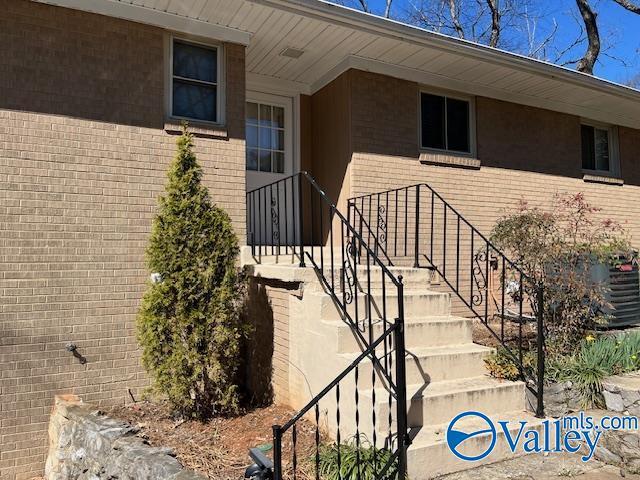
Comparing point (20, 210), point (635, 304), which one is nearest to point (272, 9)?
point (20, 210)

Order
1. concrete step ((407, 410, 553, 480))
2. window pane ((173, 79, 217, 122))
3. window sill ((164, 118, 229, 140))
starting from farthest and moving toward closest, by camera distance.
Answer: window pane ((173, 79, 217, 122))
window sill ((164, 118, 229, 140))
concrete step ((407, 410, 553, 480))

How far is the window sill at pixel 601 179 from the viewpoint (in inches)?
369

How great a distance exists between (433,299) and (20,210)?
4.14 meters

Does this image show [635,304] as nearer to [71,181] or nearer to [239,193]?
[239,193]

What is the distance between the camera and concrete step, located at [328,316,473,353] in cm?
421

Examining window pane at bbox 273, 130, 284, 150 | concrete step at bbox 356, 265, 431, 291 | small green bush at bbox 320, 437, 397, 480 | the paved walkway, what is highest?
window pane at bbox 273, 130, 284, 150

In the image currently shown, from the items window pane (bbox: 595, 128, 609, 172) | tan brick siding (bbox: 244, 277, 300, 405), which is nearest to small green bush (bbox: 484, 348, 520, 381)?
tan brick siding (bbox: 244, 277, 300, 405)

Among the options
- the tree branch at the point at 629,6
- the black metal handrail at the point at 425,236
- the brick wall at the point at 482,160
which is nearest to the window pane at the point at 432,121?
the brick wall at the point at 482,160

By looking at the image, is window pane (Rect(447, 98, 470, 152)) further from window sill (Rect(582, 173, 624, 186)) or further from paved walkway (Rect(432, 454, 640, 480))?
paved walkway (Rect(432, 454, 640, 480))

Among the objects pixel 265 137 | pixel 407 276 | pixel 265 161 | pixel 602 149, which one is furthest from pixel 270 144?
pixel 602 149

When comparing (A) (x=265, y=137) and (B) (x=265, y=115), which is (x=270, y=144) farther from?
(B) (x=265, y=115)

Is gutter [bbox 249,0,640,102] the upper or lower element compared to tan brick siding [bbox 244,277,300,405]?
upper

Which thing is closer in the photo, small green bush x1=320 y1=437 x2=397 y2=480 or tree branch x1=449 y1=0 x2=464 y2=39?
small green bush x1=320 y1=437 x2=397 y2=480

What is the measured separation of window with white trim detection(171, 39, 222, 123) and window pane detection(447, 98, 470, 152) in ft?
12.1
